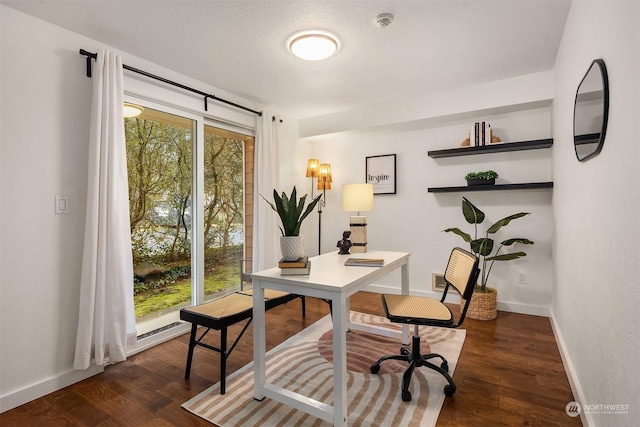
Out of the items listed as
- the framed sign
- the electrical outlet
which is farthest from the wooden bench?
the electrical outlet

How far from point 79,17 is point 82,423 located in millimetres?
2419

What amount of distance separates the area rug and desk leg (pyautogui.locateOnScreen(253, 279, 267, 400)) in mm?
92

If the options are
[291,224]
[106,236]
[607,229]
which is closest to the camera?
[607,229]

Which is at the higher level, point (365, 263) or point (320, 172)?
point (320, 172)

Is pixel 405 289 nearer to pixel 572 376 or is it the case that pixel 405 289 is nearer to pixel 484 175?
pixel 572 376

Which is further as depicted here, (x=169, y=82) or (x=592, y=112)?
(x=169, y=82)

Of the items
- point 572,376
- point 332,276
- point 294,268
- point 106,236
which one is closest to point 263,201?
point 106,236

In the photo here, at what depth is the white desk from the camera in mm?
1507

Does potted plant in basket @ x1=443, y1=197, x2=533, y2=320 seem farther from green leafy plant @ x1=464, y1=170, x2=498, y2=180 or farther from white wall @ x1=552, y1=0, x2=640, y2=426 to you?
white wall @ x1=552, y1=0, x2=640, y2=426

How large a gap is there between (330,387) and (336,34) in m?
2.38

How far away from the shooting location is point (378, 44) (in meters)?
2.33

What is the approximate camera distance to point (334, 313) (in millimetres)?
1527

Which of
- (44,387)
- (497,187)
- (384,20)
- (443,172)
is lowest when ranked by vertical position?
(44,387)

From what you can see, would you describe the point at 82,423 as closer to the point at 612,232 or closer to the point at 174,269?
the point at 174,269
